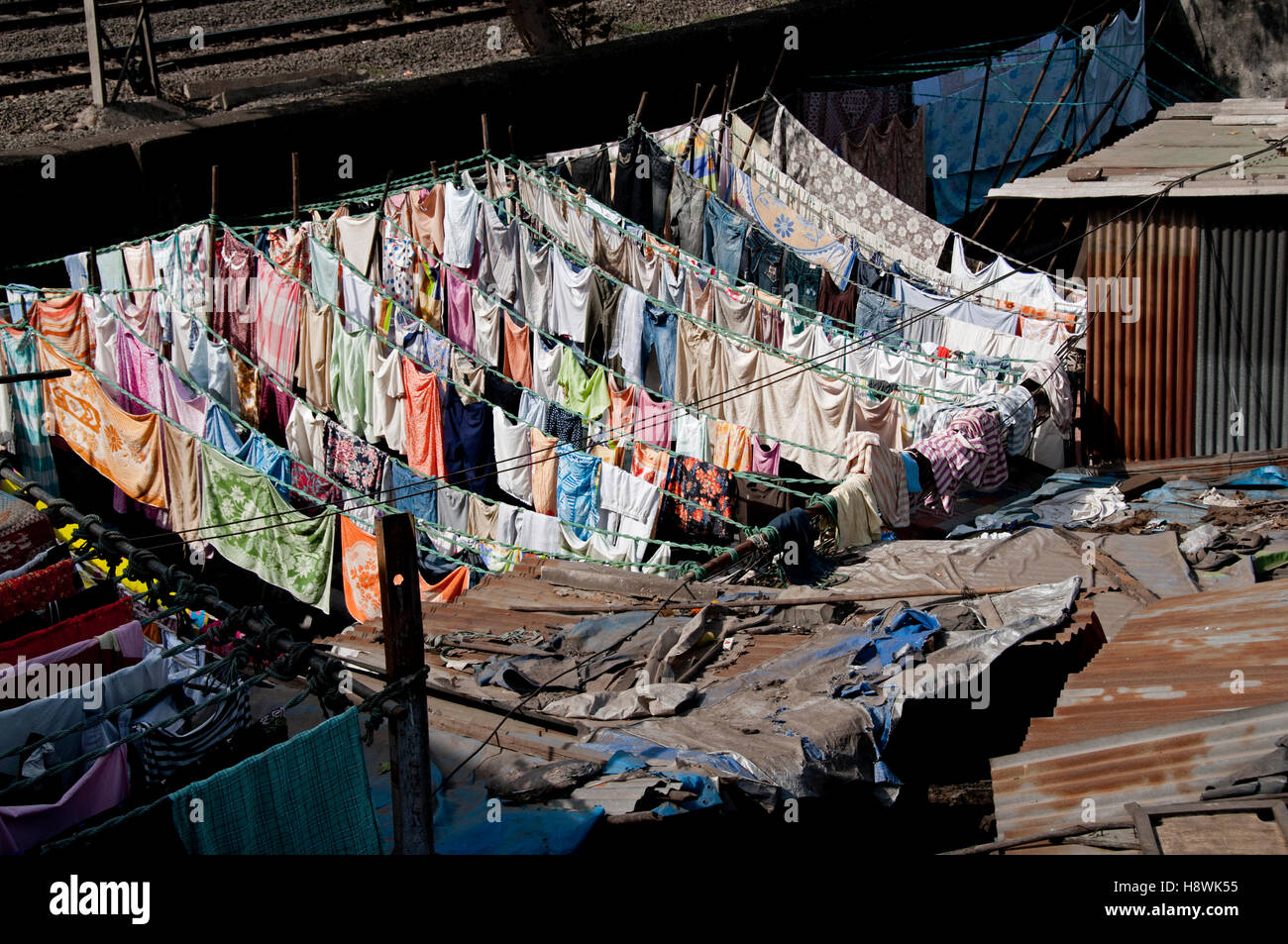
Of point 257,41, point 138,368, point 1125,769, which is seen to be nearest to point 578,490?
point 138,368

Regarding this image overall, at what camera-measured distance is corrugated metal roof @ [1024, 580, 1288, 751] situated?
20.9 feet

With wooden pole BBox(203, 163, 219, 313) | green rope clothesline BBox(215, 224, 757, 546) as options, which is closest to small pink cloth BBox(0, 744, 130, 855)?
green rope clothesline BBox(215, 224, 757, 546)

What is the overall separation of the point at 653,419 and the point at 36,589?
6.78 meters

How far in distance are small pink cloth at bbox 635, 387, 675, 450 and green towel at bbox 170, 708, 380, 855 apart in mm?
7928

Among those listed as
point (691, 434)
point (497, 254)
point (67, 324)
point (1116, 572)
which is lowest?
point (1116, 572)

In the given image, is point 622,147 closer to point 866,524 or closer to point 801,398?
point 801,398

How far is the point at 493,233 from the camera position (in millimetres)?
15828

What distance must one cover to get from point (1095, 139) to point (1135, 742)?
1819cm

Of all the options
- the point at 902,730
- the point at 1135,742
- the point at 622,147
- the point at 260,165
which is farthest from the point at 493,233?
the point at 1135,742

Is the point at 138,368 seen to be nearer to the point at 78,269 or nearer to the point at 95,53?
the point at 78,269

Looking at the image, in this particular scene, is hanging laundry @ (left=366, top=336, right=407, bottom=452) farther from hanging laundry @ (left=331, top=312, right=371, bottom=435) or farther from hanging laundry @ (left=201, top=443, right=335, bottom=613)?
hanging laundry @ (left=201, top=443, right=335, bottom=613)

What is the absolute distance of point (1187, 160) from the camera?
15164 mm

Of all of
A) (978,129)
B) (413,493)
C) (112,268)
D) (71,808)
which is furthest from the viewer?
(978,129)

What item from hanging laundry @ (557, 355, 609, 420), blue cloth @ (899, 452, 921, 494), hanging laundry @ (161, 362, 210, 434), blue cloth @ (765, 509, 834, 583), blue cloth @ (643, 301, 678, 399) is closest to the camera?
blue cloth @ (765, 509, 834, 583)
